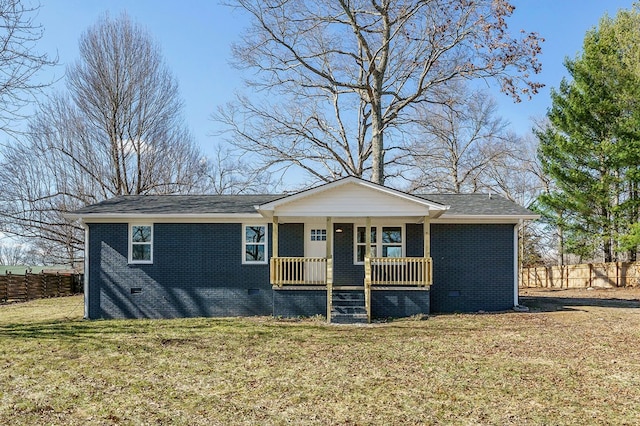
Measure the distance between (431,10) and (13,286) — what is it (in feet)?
69.9

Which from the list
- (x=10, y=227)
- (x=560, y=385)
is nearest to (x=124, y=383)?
(x=560, y=385)

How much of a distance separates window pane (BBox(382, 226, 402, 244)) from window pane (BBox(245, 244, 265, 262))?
12.2 ft

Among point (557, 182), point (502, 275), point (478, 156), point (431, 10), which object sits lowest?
point (502, 275)

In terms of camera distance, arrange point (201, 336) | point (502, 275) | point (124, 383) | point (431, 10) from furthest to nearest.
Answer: point (431, 10)
point (502, 275)
point (201, 336)
point (124, 383)

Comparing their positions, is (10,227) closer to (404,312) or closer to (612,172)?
(404,312)

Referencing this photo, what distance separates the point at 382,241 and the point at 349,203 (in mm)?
2313

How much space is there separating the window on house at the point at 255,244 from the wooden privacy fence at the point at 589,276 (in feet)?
58.3

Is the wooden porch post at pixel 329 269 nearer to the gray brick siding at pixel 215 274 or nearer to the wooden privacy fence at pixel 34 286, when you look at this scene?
the gray brick siding at pixel 215 274

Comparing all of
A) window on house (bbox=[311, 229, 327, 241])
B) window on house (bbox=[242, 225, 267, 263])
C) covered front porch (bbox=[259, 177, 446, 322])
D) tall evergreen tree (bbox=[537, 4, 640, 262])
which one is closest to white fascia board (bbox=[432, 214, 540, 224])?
covered front porch (bbox=[259, 177, 446, 322])

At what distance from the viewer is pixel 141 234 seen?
14.7 metres

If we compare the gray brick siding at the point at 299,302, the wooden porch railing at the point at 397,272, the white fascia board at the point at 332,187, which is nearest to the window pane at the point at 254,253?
the gray brick siding at the point at 299,302

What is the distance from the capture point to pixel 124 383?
7.41 meters

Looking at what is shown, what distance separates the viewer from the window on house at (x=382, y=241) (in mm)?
15000

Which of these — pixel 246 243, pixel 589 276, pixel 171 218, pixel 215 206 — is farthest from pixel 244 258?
pixel 589 276
